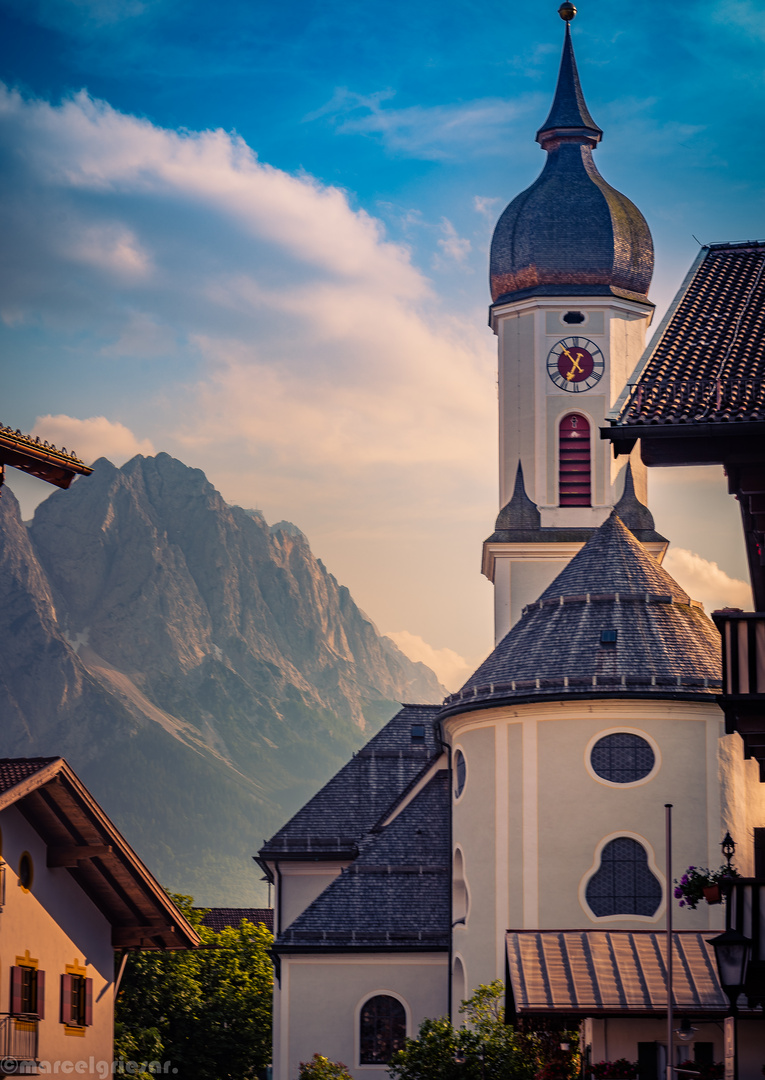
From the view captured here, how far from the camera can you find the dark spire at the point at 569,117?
60.5 m

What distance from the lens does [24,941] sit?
24.6 m

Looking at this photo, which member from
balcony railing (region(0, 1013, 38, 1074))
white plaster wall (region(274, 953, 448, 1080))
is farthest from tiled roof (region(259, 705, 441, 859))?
balcony railing (region(0, 1013, 38, 1074))

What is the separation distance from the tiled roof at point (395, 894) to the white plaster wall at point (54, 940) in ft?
34.5

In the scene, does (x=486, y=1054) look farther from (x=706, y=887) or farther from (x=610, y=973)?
(x=706, y=887)

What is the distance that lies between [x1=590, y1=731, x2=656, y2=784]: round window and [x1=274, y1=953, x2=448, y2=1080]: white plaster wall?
6.54m

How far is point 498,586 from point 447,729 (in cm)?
1604

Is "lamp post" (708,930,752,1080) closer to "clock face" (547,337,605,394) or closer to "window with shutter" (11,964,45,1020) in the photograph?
"window with shutter" (11,964,45,1020)

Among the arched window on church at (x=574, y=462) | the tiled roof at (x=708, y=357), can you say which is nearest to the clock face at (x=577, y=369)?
the arched window on church at (x=574, y=462)

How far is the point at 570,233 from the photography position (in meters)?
57.2

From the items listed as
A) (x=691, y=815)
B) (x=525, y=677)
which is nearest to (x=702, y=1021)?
(x=691, y=815)

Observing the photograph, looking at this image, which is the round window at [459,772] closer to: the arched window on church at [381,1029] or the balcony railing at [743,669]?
the arched window on church at [381,1029]

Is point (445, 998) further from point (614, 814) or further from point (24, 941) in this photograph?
point (24, 941)

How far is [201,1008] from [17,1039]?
21006 millimetres

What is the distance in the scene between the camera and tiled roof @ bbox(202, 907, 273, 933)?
72562mm
